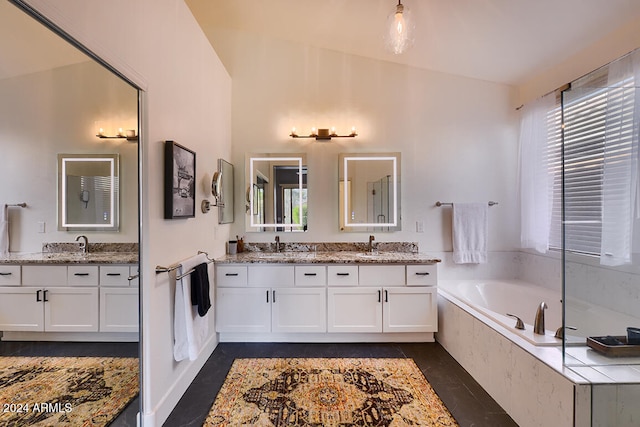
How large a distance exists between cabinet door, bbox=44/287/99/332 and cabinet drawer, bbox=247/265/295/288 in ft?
4.69

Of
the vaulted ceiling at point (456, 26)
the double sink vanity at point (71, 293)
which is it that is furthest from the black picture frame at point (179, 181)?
the vaulted ceiling at point (456, 26)

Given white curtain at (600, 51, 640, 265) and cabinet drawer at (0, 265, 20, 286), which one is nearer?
cabinet drawer at (0, 265, 20, 286)

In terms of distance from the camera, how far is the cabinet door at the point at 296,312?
8.79 feet

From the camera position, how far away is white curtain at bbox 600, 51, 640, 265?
1839 mm

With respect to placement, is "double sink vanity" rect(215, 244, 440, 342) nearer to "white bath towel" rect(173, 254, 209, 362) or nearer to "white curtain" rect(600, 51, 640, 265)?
"white bath towel" rect(173, 254, 209, 362)

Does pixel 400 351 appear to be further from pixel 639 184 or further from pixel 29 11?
pixel 29 11

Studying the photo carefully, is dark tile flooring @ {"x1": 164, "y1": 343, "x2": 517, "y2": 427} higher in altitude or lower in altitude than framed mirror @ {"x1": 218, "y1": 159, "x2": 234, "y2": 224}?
lower

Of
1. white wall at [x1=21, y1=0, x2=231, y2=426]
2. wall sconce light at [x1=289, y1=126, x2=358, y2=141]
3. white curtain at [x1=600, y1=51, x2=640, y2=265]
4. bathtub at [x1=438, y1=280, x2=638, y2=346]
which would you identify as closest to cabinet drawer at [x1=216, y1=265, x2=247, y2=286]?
white wall at [x1=21, y1=0, x2=231, y2=426]

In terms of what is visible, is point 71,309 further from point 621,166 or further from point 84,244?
point 621,166

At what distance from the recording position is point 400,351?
2.60 m

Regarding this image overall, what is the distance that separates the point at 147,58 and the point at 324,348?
8.64ft

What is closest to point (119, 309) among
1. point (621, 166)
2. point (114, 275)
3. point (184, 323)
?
point (114, 275)

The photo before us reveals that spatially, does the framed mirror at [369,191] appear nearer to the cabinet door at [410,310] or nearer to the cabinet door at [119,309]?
the cabinet door at [410,310]

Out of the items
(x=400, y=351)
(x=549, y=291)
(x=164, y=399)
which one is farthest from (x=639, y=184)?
(x=164, y=399)
